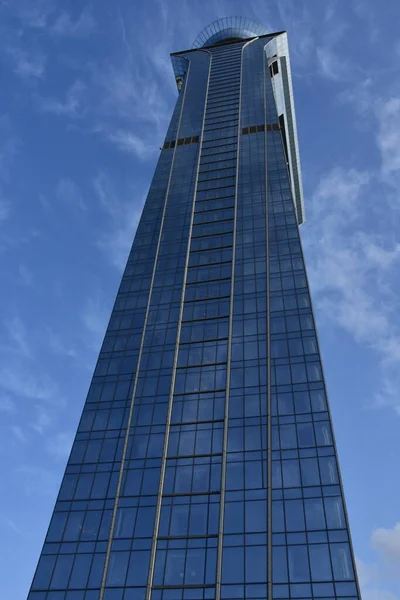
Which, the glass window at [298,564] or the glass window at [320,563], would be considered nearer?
the glass window at [320,563]

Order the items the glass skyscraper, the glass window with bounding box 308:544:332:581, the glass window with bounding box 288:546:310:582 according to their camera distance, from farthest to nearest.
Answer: the glass skyscraper → the glass window with bounding box 288:546:310:582 → the glass window with bounding box 308:544:332:581

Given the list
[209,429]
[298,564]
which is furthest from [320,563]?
[209,429]

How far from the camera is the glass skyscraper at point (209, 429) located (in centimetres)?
6241

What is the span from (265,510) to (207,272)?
45446mm

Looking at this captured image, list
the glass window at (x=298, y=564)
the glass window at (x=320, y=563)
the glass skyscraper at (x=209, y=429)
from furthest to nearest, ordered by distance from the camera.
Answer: the glass skyscraper at (x=209, y=429) < the glass window at (x=298, y=564) < the glass window at (x=320, y=563)

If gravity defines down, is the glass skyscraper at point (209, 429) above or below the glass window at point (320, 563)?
above

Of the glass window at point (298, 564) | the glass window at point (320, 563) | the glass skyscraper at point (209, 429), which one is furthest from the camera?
the glass skyscraper at point (209, 429)

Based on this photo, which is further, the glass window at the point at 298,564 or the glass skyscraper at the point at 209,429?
the glass skyscraper at the point at 209,429

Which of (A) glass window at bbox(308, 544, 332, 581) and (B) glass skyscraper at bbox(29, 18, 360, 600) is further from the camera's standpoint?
(B) glass skyscraper at bbox(29, 18, 360, 600)

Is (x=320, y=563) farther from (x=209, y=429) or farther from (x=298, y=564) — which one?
(x=209, y=429)

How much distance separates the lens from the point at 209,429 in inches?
3024

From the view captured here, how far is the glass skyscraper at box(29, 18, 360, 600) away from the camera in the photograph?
6241 cm

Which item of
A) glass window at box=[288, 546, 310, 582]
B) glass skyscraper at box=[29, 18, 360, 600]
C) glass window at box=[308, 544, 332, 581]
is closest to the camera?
glass window at box=[308, 544, 332, 581]

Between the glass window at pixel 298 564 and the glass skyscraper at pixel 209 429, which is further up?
the glass skyscraper at pixel 209 429
